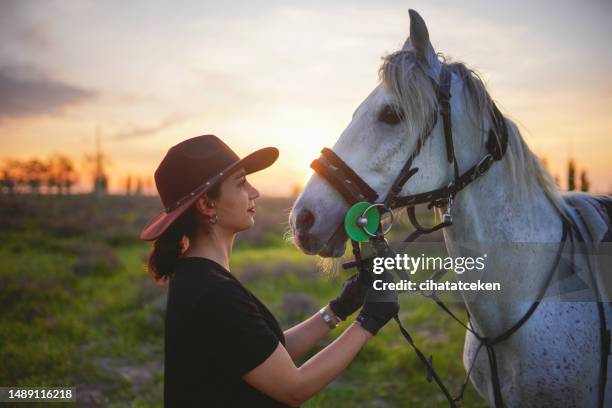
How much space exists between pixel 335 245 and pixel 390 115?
743 millimetres

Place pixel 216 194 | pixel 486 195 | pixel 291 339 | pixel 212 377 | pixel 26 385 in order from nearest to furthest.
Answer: pixel 212 377 < pixel 216 194 < pixel 486 195 < pixel 291 339 < pixel 26 385

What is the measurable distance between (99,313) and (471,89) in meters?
8.24

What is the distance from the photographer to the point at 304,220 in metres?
2.05

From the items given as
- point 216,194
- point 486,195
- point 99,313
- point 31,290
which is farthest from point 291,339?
point 31,290

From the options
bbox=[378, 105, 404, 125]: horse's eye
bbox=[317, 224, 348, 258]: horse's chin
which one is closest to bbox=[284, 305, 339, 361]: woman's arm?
bbox=[317, 224, 348, 258]: horse's chin

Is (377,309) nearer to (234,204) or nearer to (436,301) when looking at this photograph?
(436,301)

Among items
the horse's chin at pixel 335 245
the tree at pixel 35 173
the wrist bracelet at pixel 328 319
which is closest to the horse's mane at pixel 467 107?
the horse's chin at pixel 335 245

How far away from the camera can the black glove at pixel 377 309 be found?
190 centimetres

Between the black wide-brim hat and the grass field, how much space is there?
2.93ft

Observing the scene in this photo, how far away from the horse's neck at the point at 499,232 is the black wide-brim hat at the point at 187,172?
1258 mm

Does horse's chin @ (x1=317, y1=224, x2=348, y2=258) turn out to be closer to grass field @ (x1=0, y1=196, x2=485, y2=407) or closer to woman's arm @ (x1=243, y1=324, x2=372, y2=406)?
grass field @ (x1=0, y1=196, x2=485, y2=407)

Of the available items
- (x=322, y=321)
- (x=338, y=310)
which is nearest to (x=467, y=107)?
(x=338, y=310)

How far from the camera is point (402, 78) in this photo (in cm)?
210

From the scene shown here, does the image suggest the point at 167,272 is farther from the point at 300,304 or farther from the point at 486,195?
the point at 300,304
